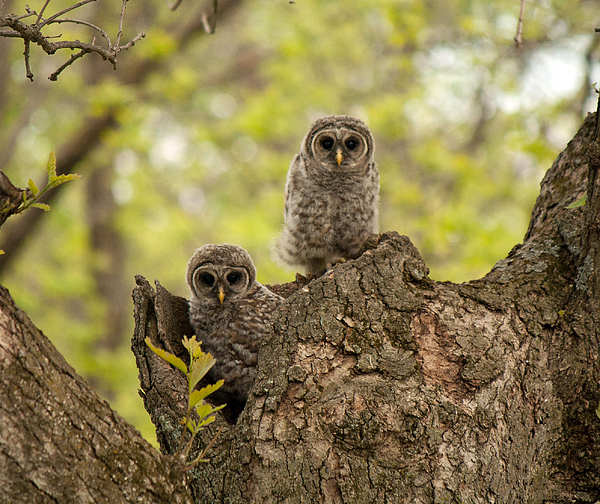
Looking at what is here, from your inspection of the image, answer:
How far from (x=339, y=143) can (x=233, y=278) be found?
4.69 feet

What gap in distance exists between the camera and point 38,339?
68.4 inches

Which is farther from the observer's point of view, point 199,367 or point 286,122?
point 286,122

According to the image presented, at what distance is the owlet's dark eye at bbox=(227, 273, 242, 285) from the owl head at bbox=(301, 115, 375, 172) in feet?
3.85

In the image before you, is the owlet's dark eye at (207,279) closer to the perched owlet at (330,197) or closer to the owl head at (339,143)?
the perched owlet at (330,197)

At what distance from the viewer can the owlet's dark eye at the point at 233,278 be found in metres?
3.68

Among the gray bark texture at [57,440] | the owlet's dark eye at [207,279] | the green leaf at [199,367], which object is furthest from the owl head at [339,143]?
the gray bark texture at [57,440]

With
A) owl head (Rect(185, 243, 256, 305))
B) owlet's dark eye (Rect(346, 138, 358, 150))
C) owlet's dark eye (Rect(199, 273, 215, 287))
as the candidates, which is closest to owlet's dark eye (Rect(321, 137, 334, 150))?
owlet's dark eye (Rect(346, 138, 358, 150))

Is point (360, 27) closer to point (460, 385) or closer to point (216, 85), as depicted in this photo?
point (216, 85)

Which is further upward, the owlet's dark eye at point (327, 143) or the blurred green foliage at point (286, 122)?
the blurred green foliage at point (286, 122)

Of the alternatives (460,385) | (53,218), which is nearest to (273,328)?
(460,385)

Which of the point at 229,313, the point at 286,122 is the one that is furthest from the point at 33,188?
the point at 286,122

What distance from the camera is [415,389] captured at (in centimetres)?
218

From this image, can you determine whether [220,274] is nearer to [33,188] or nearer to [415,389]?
[415,389]

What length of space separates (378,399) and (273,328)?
0.54m
